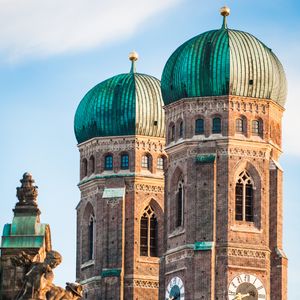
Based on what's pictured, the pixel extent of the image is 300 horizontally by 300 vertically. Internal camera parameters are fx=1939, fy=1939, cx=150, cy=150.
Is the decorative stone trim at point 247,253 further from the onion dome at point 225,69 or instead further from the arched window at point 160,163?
the arched window at point 160,163

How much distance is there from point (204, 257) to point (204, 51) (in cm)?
1189

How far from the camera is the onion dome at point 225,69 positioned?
108 m

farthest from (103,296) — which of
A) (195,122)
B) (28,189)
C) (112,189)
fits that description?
(28,189)

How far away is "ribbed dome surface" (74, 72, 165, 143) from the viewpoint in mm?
119562

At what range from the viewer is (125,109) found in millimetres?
119750

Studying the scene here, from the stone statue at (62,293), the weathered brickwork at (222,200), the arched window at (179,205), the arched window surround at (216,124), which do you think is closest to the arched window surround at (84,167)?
the weathered brickwork at (222,200)

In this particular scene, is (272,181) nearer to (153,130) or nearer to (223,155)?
(223,155)

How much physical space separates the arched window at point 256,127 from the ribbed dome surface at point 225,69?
1461mm

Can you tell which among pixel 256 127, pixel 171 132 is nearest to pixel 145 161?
pixel 171 132

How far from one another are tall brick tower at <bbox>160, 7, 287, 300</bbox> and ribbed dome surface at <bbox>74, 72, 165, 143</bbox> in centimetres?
902

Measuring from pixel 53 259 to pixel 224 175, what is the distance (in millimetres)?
73136

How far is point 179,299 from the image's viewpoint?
351 ft

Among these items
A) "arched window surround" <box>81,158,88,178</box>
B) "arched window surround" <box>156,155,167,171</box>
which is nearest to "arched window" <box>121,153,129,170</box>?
"arched window surround" <box>156,155,167,171</box>

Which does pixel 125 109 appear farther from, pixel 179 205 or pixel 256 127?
pixel 256 127
